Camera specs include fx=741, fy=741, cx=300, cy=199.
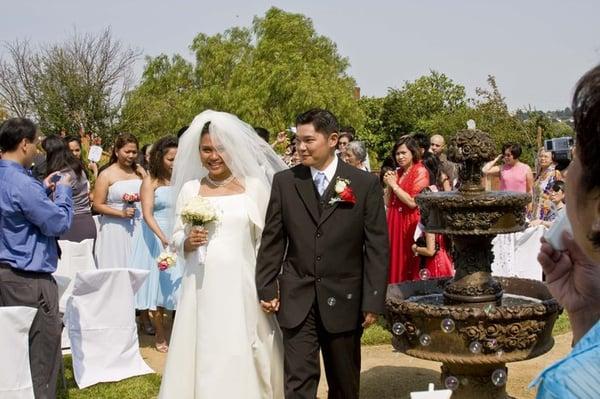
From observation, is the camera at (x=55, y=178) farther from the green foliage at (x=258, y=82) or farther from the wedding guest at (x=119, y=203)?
the green foliage at (x=258, y=82)

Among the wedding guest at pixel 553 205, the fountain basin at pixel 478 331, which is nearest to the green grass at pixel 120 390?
the fountain basin at pixel 478 331

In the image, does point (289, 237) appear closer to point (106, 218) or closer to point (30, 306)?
point (30, 306)

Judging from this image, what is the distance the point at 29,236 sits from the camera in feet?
16.8

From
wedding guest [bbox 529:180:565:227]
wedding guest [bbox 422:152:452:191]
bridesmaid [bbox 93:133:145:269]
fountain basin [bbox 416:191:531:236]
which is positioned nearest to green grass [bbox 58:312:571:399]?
bridesmaid [bbox 93:133:145:269]

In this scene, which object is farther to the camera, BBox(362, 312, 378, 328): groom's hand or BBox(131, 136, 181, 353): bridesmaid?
BBox(131, 136, 181, 353): bridesmaid

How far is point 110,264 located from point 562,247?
7.13 metres

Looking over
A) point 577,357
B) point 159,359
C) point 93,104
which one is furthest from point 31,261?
point 93,104

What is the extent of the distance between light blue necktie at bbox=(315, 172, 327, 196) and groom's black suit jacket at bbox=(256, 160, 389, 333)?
0.04 metres

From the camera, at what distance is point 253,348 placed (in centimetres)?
527

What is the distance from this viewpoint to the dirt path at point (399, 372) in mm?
6223

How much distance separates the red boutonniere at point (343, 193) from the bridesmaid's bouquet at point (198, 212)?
2.88ft

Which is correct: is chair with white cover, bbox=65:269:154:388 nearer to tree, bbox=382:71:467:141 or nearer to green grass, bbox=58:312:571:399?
green grass, bbox=58:312:571:399

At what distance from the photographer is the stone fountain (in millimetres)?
4449

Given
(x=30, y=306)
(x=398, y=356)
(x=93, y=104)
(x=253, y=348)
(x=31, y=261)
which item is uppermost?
(x=93, y=104)
